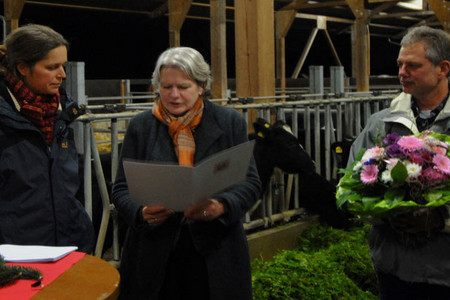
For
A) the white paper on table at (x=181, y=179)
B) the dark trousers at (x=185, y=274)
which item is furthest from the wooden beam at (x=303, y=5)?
the white paper on table at (x=181, y=179)

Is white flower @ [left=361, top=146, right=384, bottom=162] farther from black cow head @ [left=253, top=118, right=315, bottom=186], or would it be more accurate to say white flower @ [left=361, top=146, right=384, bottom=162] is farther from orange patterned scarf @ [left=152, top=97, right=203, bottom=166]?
black cow head @ [left=253, top=118, right=315, bottom=186]

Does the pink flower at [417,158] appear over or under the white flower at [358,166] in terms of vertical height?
over

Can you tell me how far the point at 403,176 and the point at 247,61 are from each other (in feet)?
11.5

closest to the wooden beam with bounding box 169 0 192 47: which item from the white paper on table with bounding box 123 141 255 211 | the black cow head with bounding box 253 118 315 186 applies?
the black cow head with bounding box 253 118 315 186

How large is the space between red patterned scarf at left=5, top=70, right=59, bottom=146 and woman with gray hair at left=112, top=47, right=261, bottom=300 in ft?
1.15

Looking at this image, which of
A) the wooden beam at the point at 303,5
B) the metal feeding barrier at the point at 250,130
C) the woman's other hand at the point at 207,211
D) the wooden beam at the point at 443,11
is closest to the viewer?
the woman's other hand at the point at 207,211

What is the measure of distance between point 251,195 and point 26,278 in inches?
34.7

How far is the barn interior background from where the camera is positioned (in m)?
4.85

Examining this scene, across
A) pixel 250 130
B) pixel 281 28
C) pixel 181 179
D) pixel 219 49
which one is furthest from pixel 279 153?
pixel 281 28

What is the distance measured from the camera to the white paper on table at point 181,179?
Result: 74.4 inches

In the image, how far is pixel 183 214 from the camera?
226 centimetres

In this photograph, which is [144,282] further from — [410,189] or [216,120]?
[410,189]

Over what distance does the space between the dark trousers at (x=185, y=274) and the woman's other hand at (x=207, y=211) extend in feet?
0.53

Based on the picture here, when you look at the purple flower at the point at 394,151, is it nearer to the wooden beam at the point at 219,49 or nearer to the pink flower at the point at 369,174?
the pink flower at the point at 369,174
